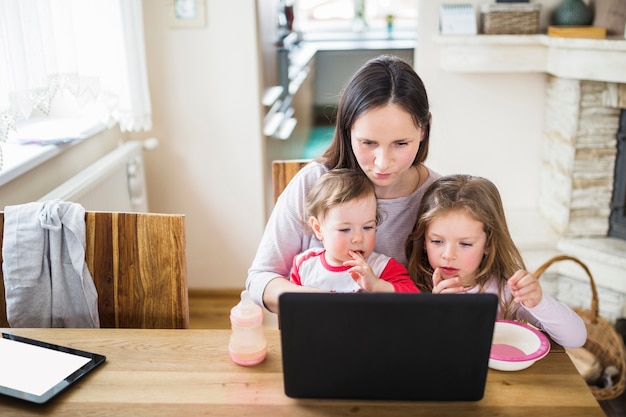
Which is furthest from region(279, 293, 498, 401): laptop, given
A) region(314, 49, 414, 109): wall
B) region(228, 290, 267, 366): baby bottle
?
region(314, 49, 414, 109): wall

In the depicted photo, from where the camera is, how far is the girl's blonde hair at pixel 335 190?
4.41ft

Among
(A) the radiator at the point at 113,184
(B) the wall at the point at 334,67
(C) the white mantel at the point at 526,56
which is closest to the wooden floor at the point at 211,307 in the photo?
(A) the radiator at the point at 113,184

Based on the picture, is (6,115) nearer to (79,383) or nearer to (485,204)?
(79,383)

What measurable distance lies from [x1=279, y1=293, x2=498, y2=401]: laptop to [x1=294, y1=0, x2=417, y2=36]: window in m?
4.85

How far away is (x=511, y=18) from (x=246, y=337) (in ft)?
6.97

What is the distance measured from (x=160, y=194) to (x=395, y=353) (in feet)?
7.03

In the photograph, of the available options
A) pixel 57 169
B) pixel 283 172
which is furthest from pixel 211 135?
pixel 283 172

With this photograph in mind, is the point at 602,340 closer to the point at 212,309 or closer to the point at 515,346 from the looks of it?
the point at 515,346

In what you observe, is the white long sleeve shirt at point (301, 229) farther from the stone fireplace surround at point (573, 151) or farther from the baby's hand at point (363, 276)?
the stone fireplace surround at point (573, 151)

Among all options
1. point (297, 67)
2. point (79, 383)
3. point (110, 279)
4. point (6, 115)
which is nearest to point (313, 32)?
point (297, 67)

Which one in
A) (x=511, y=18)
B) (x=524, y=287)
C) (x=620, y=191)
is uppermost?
(x=511, y=18)

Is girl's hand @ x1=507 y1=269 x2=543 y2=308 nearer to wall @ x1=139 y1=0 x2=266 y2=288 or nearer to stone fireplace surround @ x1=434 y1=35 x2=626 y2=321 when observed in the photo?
stone fireplace surround @ x1=434 y1=35 x2=626 y2=321

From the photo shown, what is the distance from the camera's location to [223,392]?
3.65ft

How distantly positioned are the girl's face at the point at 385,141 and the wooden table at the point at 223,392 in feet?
1.37
